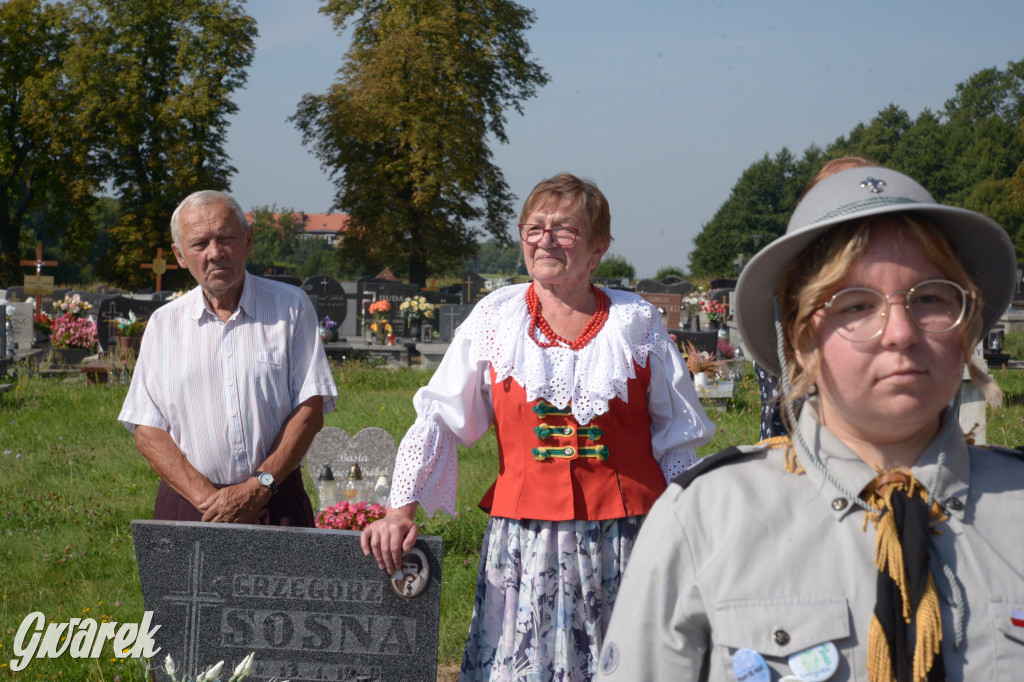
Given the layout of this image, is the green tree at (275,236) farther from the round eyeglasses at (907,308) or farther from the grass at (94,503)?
the round eyeglasses at (907,308)

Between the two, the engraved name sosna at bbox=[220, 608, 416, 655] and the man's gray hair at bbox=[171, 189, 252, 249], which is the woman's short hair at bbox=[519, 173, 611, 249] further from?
the engraved name sosna at bbox=[220, 608, 416, 655]

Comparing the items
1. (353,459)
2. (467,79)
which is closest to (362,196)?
(467,79)

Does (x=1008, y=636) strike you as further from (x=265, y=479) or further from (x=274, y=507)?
(x=274, y=507)

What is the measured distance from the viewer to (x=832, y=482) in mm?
1517

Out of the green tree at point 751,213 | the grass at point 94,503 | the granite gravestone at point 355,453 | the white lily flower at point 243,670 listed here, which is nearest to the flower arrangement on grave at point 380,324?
the grass at point 94,503

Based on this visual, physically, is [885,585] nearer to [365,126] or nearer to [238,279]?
[238,279]

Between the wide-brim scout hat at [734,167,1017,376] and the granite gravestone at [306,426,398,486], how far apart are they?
14.1 feet

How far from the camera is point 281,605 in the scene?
3.14 m

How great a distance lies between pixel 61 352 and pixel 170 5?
2636 cm

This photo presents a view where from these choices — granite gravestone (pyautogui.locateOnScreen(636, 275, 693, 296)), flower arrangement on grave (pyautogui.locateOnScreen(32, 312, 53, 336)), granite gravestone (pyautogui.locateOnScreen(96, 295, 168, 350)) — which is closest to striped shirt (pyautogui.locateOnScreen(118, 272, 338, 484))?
granite gravestone (pyautogui.locateOnScreen(96, 295, 168, 350))

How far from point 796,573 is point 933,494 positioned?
239 millimetres

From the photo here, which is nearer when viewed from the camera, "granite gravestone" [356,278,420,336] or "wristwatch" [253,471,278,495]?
"wristwatch" [253,471,278,495]

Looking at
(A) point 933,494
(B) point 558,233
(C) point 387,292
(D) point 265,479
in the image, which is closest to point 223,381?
(D) point 265,479

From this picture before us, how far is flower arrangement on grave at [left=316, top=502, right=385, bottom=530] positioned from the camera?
445 centimetres
